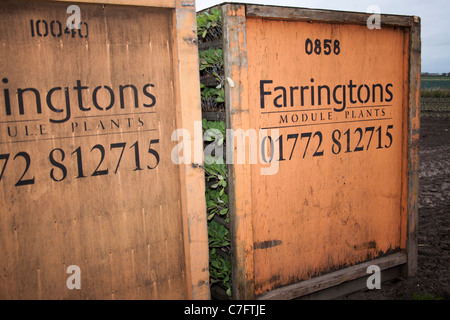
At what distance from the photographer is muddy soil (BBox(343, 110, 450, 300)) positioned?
3672mm

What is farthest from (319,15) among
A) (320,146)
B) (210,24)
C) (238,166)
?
(238,166)

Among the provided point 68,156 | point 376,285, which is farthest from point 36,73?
point 376,285

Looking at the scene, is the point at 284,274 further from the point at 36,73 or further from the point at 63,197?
the point at 36,73

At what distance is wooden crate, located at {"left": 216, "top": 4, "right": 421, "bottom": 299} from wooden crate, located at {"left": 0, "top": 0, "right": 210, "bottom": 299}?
369 mm

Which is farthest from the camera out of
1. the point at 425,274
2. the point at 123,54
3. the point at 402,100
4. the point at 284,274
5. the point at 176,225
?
the point at 425,274

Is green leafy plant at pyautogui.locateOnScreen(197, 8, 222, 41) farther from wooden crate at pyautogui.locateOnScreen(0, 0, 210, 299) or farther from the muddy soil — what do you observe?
the muddy soil

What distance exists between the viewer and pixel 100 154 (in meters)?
2.58

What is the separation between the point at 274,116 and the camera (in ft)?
10.0

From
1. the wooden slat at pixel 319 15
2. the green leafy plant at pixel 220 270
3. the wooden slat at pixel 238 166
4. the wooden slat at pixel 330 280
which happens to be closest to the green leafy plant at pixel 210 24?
the wooden slat at pixel 238 166

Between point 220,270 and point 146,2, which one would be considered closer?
point 146,2

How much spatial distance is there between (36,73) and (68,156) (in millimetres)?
531

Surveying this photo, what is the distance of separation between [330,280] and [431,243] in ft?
6.86

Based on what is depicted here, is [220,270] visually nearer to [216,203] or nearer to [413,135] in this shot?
[216,203]

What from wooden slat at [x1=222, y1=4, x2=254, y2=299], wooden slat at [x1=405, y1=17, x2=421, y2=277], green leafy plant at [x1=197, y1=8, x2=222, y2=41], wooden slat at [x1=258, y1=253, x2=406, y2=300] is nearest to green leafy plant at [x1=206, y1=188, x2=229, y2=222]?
wooden slat at [x1=222, y1=4, x2=254, y2=299]
